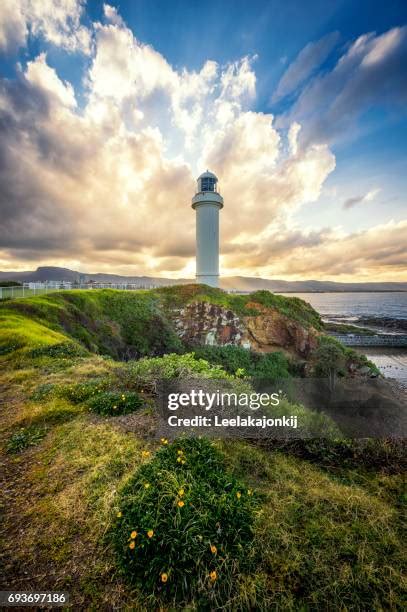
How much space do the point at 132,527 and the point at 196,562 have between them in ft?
2.12

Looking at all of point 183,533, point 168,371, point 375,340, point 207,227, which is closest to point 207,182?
point 207,227

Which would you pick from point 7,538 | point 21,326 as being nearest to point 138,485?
point 7,538

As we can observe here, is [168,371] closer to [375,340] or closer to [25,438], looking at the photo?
[25,438]

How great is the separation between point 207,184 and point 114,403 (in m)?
27.9

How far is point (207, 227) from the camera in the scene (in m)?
27.6

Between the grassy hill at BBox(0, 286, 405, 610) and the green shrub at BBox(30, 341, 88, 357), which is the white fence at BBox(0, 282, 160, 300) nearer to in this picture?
the green shrub at BBox(30, 341, 88, 357)

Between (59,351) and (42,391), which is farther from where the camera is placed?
(59,351)

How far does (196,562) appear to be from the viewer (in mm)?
2086

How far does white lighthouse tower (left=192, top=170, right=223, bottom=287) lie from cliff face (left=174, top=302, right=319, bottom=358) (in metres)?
4.98

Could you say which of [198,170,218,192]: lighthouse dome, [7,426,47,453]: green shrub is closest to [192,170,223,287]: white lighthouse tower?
[198,170,218,192]: lighthouse dome

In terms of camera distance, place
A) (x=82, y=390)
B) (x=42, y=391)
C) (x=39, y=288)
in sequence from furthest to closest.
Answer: (x=39, y=288), (x=42, y=391), (x=82, y=390)

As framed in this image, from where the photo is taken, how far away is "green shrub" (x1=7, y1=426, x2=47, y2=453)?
4000mm

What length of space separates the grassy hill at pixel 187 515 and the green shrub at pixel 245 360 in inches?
734

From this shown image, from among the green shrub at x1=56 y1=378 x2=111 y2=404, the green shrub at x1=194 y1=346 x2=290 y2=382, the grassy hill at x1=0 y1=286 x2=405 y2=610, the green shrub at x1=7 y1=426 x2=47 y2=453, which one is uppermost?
the green shrub at x1=56 y1=378 x2=111 y2=404
